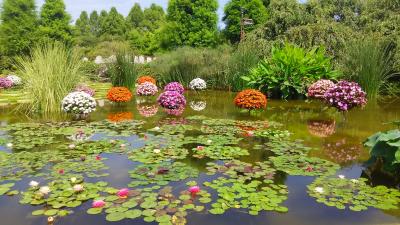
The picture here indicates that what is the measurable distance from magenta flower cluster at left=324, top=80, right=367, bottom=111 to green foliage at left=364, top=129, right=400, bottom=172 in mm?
2737

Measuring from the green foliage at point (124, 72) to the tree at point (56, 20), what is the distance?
2175cm

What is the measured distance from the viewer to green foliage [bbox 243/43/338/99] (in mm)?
9938

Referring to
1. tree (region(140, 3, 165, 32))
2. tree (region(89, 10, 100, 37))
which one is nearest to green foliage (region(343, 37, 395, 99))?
tree (region(140, 3, 165, 32))

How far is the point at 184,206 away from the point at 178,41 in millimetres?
20876

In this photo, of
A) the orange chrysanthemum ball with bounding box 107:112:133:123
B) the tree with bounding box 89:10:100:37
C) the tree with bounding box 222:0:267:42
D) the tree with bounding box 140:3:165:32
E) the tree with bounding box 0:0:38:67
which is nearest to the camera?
the orange chrysanthemum ball with bounding box 107:112:133:123

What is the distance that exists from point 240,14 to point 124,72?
572 inches

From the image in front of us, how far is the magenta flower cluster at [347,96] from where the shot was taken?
6.39m

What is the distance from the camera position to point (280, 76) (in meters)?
10.2

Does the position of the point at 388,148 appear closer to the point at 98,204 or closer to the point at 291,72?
the point at 98,204

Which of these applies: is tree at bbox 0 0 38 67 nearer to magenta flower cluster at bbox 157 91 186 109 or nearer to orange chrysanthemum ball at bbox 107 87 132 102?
orange chrysanthemum ball at bbox 107 87 132 102

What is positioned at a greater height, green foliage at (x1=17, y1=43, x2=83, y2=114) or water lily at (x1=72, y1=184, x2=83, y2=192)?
green foliage at (x1=17, y1=43, x2=83, y2=114)

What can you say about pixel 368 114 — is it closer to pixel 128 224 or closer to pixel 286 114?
pixel 286 114

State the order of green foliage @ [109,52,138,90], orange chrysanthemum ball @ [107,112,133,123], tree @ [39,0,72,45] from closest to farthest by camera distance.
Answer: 1. orange chrysanthemum ball @ [107,112,133,123]
2. green foliage @ [109,52,138,90]
3. tree @ [39,0,72,45]

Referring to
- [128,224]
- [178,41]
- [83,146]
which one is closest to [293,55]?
[83,146]
